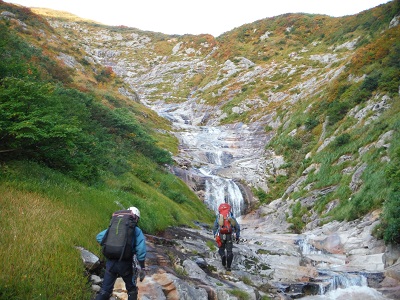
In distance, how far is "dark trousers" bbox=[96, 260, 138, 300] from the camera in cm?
530

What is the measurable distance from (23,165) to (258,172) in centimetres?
2466

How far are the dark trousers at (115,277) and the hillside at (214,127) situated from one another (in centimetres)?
134

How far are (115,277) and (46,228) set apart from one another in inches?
76.3

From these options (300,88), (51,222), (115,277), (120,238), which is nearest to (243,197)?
(51,222)

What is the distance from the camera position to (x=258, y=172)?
30750 millimetres

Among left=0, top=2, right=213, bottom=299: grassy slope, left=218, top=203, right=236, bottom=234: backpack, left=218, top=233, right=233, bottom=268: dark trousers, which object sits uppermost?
left=0, top=2, right=213, bottom=299: grassy slope

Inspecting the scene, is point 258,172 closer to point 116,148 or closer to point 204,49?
point 116,148

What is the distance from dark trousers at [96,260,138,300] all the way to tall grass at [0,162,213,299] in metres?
0.37

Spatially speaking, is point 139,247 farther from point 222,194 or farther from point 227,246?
point 222,194

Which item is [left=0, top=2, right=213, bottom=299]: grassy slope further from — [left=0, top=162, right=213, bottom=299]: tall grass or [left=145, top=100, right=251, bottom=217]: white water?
[left=145, top=100, right=251, bottom=217]: white water

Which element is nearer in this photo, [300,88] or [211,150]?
[211,150]

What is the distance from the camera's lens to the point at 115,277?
5457mm

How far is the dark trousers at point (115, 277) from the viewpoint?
530 cm

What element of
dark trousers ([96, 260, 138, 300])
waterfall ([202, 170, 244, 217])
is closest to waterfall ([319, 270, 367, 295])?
dark trousers ([96, 260, 138, 300])
